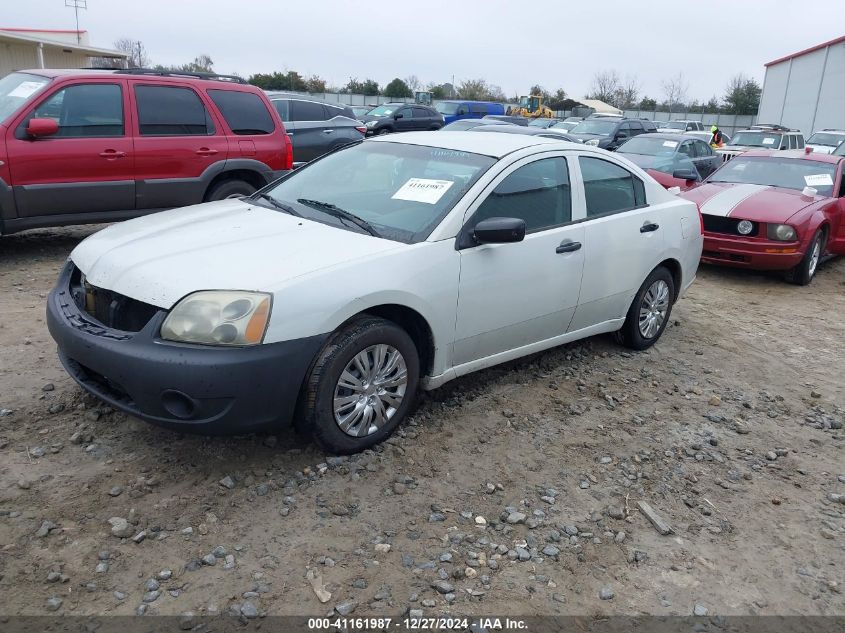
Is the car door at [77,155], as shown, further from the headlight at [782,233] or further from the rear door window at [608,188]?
the headlight at [782,233]

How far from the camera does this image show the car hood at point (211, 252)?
10.9ft

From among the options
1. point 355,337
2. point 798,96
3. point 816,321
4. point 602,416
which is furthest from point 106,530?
point 798,96

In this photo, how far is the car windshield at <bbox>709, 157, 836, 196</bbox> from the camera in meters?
9.02

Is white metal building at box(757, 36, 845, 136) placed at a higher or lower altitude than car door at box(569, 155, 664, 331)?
higher

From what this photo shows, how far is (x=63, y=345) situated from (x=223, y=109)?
202 inches

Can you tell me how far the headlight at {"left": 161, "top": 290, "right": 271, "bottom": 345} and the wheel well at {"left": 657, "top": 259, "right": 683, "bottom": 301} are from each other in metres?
3.50

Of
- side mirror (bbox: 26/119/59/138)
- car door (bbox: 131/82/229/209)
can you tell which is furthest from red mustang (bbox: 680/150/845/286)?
side mirror (bbox: 26/119/59/138)

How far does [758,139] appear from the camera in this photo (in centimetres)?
1953

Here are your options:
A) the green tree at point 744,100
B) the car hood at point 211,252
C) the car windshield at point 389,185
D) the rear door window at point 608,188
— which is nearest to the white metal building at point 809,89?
the green tree at point 744,100

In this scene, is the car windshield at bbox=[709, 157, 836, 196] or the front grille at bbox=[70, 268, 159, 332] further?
the car windshield at bbox=[709, 157, 836, 196]

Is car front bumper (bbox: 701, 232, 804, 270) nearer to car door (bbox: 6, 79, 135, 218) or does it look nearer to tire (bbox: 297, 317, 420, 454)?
tire (bbox: 297, 317, 420, 454)

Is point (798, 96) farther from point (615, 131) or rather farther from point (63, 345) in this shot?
point (63, 345)

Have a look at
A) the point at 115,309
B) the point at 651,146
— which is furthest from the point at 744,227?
the point at 115,309

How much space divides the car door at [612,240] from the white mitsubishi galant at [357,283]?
15mm
